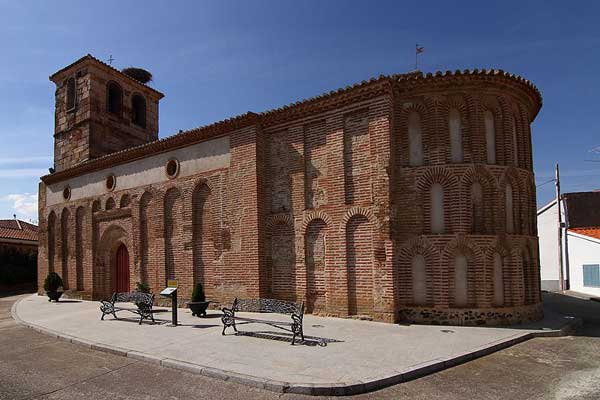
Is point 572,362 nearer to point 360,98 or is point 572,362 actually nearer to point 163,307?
point 360,98

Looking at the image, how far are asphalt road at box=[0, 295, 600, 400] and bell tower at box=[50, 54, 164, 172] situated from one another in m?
13.1

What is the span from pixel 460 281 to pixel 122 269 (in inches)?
517

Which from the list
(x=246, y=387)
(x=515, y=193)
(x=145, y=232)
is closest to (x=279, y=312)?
(x=246, y=387)

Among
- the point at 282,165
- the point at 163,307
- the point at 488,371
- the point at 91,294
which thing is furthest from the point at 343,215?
the point at 91,294

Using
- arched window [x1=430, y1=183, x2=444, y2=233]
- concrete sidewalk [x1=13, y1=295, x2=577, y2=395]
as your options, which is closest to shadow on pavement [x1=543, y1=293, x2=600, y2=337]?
concrete sidewalk [x1=13, y1=295, x2=577, y2=395]

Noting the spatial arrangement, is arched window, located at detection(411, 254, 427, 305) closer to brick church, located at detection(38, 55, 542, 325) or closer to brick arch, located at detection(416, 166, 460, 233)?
brick church, located at detection(38, 55, 542, 325)

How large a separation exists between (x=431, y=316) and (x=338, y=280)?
2.41 m

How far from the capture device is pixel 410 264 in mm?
10219

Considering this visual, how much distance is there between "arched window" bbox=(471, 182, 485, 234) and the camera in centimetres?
1039

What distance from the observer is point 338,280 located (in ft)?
35.6

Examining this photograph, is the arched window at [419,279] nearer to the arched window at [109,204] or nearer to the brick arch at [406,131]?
the brick arch at [406,131]

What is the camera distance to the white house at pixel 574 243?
66.0 ft

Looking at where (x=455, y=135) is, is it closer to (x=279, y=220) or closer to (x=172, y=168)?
(x=279, y=220)

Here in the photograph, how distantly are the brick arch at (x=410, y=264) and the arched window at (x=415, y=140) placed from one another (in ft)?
6.57
